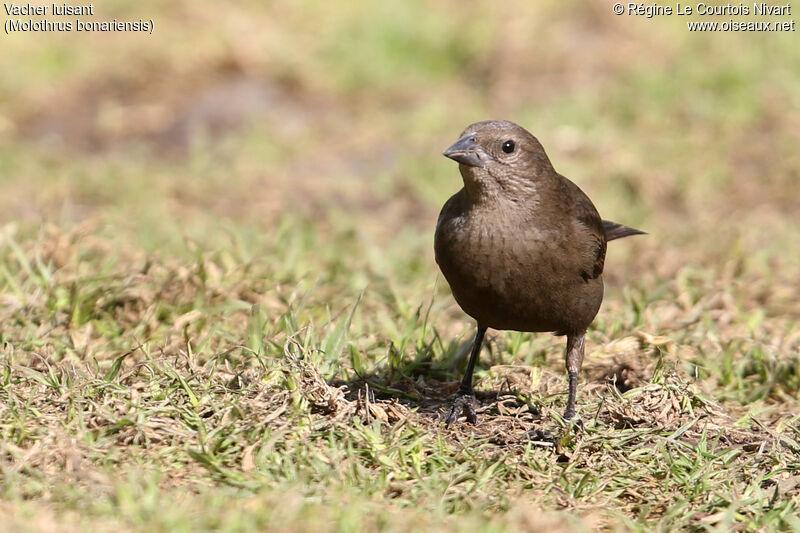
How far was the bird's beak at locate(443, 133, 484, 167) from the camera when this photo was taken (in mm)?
4410

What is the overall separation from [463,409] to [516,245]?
0.85 m

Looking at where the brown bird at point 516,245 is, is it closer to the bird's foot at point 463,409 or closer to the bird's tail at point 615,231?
the bird's foot at point 463,409

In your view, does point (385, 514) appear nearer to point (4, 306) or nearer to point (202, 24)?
point (4, 306)

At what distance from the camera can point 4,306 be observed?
17.8 feet

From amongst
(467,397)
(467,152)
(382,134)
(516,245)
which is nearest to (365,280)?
(467,397)

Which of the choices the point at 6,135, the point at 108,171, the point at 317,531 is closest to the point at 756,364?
the point at 317,531

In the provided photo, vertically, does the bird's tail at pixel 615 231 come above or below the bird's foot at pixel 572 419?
above

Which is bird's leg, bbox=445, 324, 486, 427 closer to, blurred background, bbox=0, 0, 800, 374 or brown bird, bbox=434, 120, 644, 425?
brown bird, bbox=434, 120, 644, 425

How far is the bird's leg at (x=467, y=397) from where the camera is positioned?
15.0 ft

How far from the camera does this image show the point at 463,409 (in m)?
4.65

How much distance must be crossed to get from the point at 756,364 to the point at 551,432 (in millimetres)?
1637

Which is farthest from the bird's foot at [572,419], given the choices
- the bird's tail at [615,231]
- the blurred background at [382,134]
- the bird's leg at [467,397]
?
the blurred background at [382,134]

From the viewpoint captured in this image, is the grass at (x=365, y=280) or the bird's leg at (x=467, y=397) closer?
the grass at (x=365, y=280)

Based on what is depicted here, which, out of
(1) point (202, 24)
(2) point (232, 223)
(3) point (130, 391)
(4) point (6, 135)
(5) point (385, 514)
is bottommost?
(5) point (385, 514)
